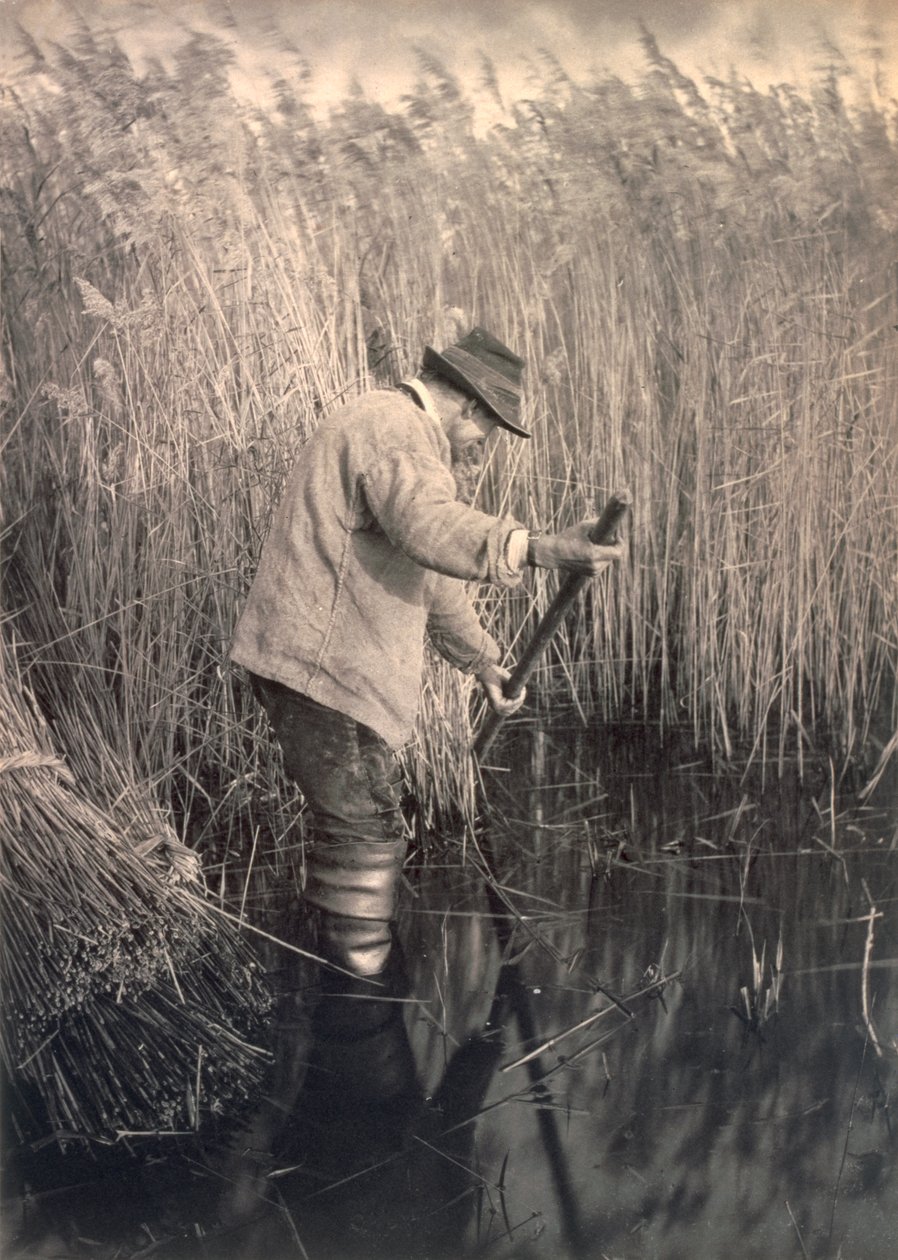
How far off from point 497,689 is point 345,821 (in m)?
0.45

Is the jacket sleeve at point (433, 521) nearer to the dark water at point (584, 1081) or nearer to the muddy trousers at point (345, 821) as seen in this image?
the muddy trousers at point (345, 821)

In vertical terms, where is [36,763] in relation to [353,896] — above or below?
above

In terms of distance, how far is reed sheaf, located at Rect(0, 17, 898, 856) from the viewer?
7.80ft

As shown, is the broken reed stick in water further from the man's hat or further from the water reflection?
the man's hat

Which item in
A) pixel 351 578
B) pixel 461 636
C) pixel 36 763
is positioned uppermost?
pixel 351 578

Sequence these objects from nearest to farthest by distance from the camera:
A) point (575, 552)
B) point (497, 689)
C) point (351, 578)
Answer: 1. point (575, 552)
2. point (351, 578)
3. point (497, 689)

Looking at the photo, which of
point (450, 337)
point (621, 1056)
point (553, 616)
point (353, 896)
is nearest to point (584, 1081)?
point (621, 1056)

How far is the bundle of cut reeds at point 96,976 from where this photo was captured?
2.06 m

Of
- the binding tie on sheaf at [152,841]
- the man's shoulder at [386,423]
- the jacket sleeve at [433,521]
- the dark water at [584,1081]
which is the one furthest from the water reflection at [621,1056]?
the man's shoulder at [386,423]

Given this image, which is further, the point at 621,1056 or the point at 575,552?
the point at 621,1056

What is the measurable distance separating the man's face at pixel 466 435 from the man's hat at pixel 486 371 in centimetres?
2

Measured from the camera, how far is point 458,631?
2.55 metres

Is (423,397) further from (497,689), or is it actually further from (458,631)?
(497,689)

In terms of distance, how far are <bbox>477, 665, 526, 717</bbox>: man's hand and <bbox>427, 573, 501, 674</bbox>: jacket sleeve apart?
0.03m
